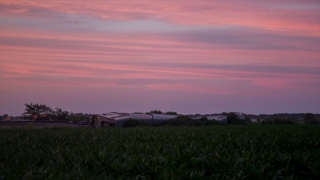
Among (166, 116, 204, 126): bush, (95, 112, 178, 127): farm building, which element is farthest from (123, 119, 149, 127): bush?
(166, 116, 204, 126): bush

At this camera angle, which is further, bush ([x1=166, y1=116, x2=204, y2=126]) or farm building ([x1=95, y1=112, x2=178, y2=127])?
bush ([x1=166, y1=116, x2=204, y2=126])

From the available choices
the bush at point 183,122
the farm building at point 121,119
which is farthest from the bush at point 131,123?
the bush at point 183,122

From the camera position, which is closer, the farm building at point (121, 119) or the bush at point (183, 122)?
the farm building at point (121, 119)

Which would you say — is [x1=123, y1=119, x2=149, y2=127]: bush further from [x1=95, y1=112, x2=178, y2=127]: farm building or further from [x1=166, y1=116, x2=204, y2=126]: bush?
[x1=166, y1=116, x2=204, y2=126]: bush

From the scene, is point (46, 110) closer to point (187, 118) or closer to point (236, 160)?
point (187, 118)

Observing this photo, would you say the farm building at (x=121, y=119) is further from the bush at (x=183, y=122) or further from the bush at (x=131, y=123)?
the bush at (x=183, y=122)

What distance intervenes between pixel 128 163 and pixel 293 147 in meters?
8.25

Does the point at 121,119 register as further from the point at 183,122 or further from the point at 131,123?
the point at 183,122

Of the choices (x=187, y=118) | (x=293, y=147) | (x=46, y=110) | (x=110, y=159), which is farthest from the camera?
(x=46, y=110)

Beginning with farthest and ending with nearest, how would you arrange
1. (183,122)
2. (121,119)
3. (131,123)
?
(183,122), (121,119), (131,123)

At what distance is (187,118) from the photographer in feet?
183

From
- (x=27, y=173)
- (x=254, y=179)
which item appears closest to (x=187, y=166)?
(x=254, y=179)

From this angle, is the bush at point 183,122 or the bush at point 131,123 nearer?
the bush at point 131,123

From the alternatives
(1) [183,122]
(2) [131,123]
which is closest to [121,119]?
(2) [131,123]
